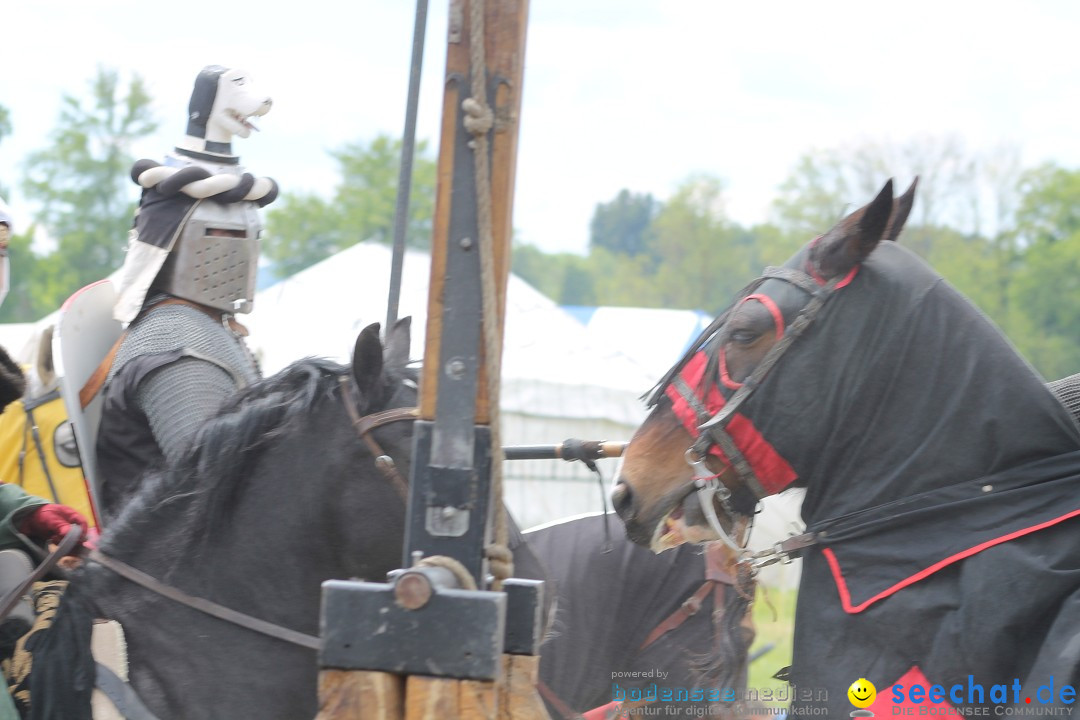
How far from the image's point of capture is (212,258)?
375 cm

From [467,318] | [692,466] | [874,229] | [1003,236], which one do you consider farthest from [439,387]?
[1003,236]

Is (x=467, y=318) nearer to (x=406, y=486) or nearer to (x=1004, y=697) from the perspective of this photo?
(x=406, y=486)

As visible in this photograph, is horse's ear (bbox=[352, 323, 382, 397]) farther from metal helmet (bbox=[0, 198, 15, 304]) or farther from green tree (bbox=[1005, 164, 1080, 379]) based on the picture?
green tree (bbox=[1005, 164, 1080, 379])

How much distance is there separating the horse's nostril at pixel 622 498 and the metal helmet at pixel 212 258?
1.56 meters

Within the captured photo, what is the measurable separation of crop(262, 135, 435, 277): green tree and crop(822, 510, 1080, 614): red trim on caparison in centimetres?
3410

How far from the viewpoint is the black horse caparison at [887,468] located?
2.44 meters

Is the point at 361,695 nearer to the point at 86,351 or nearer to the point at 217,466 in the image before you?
the point at 217,466

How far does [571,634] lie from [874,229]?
1730mm

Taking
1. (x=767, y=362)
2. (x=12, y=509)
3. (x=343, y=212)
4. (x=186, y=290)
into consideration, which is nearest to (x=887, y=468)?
(x=767, y=362)

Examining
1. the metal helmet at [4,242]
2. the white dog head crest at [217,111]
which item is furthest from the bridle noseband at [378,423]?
the white dog head crest at [217,111]

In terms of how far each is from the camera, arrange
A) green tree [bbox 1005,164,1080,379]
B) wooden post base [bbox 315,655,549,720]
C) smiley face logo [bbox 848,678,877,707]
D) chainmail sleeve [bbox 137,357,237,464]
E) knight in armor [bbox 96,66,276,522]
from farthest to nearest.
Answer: green tree [bbox 1005,164,1080,379]
knight in armor [bbox 96,66,276,522]
chainmail sleeve [bbox 137,357,237,464]
smiley face logo [bbox 848,678,877,707]
wooden post base [bbox 315,655,549,720]

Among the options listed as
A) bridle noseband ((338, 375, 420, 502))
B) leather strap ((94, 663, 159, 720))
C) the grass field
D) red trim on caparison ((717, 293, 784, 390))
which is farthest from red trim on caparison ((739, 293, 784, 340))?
the grass field

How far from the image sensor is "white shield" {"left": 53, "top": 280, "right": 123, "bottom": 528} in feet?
11.6

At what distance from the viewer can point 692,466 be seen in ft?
9.34
